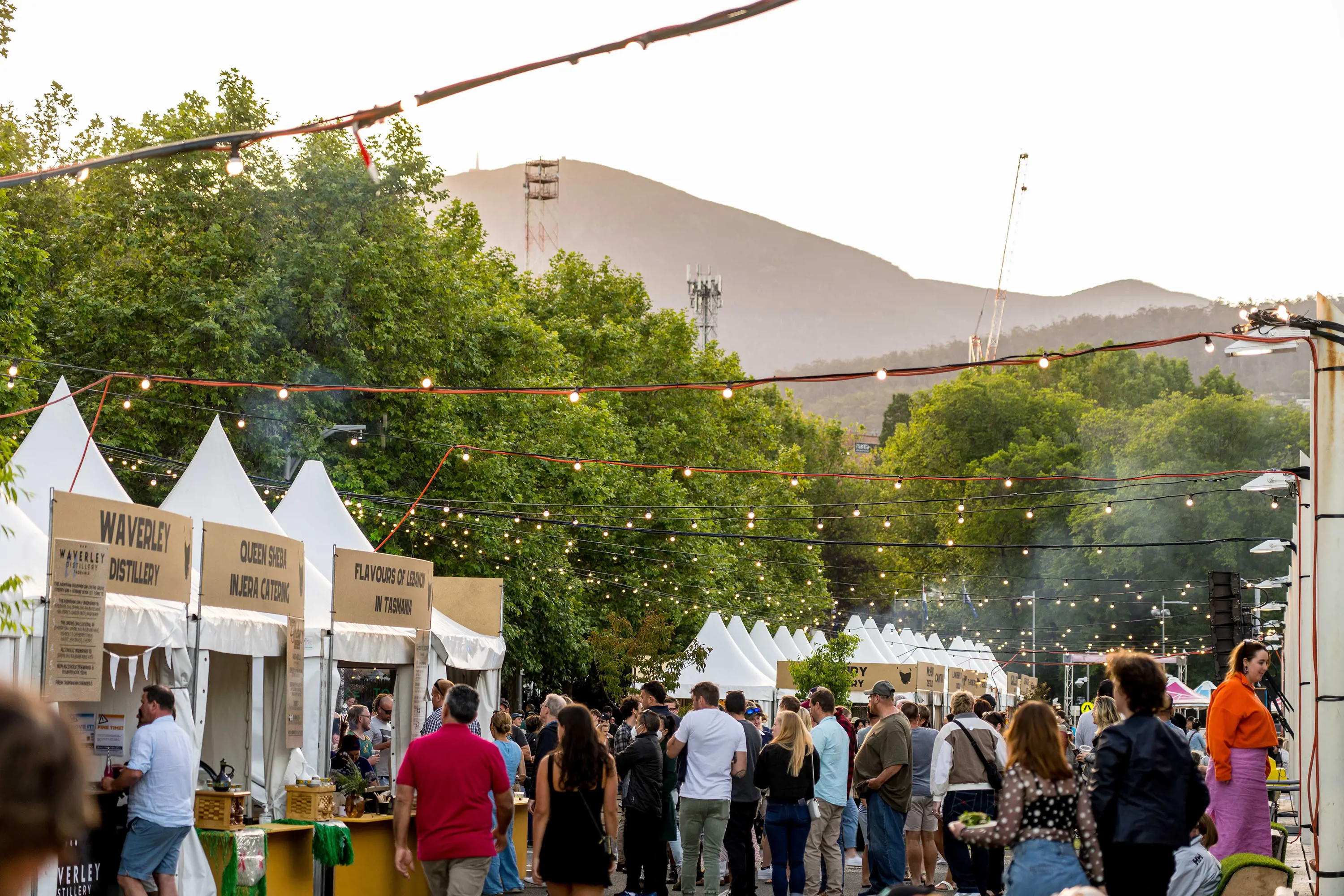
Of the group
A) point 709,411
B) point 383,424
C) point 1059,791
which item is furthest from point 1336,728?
point 709,411

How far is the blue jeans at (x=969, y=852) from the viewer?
1012cm

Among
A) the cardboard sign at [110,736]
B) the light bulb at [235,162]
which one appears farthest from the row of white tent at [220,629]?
the light bulb at [235,162]

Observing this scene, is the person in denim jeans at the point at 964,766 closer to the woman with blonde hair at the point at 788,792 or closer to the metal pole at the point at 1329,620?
the woman with blonde hair at the point at 788,792

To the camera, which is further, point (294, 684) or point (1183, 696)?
point (1183, 696)

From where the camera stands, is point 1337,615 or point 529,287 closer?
point 1337,615

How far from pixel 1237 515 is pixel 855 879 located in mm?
43093

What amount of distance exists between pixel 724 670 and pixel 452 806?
19.3 meters

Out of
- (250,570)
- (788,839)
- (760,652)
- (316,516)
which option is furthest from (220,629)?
(760,652)

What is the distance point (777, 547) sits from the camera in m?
53.8

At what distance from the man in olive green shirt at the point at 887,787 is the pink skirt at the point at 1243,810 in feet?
9.30

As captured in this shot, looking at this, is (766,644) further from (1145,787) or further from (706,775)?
(1145,787)

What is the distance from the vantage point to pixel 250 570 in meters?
10.4

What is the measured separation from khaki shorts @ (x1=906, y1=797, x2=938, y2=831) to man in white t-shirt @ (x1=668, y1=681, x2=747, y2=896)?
2757 millimetres

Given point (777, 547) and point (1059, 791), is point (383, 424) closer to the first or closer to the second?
point (1059, 791)
